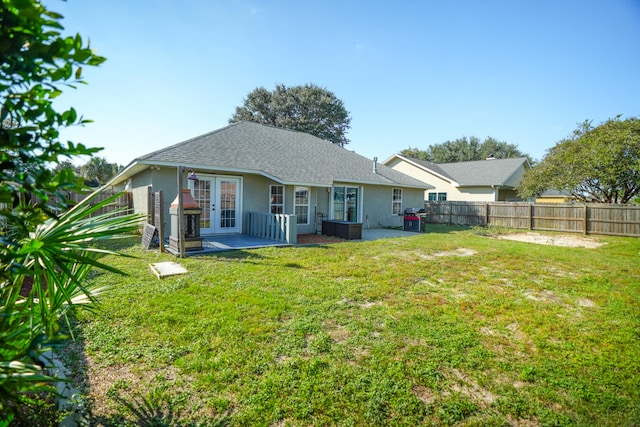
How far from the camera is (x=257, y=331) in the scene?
11.2 ft

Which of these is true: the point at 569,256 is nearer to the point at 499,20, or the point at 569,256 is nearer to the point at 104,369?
the point at 499,20

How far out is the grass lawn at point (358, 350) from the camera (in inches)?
88.2

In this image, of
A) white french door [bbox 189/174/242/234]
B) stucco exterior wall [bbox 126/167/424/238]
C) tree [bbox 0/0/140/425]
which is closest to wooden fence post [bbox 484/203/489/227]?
stucco exterior wall [bbox 126/167/424/238]

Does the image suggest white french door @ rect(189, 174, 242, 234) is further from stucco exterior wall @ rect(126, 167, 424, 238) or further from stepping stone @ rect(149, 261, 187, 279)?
stepping stone @ rect(149, 261, 187, 279)

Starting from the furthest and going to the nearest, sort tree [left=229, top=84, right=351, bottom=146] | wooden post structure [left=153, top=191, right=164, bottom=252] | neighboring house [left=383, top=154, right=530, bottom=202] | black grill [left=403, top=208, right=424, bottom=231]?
tree [left=229, top=84, right=351, bottom=146]
neighboring house [left=383, top=154, right=530, bottom=202]
black grill [left=403, top=208, right=424, bottom=231]
wooden post structure [left=153, top=191, right=164, bottom=252]

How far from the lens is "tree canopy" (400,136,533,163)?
46.2 m

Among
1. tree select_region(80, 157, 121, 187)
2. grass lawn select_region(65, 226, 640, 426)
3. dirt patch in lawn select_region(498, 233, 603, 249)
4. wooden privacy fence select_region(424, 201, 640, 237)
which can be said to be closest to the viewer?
grass lawn select_region(65, 226, 640, 426)

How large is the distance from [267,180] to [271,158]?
1.34 metres

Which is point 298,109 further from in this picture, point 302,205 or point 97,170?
point 302,205

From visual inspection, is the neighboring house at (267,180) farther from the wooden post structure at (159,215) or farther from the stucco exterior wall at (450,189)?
the stucco exterior wall at (450,189)

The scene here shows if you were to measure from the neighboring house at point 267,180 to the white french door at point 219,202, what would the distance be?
3 centimetres

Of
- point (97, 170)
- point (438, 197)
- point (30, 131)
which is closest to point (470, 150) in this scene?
point (438, 197)

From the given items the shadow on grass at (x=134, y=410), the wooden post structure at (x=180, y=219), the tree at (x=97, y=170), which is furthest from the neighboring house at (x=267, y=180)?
the tree at (x=97, y=170)

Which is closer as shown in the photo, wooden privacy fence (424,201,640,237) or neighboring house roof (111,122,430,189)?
neighboring house roof (111,122,430,189)
